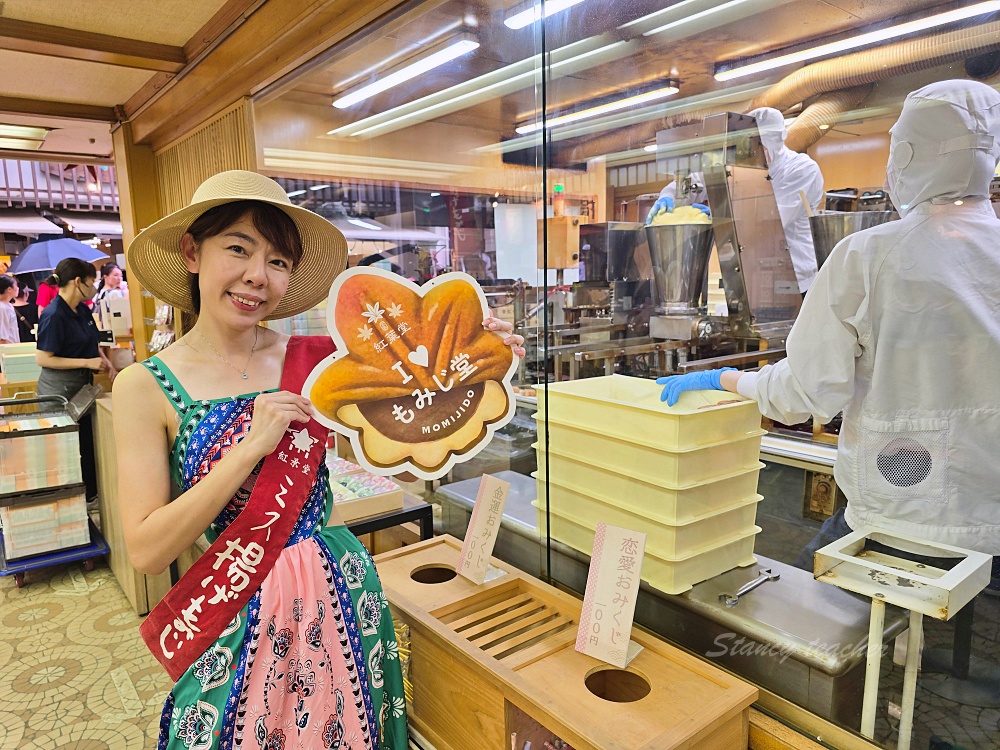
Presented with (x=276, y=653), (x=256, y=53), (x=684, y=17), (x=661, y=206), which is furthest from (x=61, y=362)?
(x=684, y=17)

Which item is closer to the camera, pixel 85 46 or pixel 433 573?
pixel 433 573

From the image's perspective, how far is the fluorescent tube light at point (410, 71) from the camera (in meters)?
2.13

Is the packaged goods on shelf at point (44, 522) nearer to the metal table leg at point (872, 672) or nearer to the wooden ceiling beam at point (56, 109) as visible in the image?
the wooden ceiling beam at point (56, 109)

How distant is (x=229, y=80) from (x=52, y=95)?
5.93ft

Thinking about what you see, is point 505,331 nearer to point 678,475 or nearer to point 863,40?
point 678,475

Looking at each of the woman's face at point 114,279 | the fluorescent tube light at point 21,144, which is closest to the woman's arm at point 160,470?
the fluorescent tube light at point 21,144

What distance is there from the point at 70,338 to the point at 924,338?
Result: 4684 millimetres

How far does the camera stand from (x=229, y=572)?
3.24 ft

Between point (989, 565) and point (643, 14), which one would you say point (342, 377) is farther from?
point (643, 14)

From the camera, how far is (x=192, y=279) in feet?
4.11

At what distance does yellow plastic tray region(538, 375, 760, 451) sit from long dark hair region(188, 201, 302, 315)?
2.09 feet

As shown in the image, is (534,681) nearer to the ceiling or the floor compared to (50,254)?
nearer to the floor

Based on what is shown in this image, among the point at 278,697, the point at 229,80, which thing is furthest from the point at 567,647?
the point at 229,80

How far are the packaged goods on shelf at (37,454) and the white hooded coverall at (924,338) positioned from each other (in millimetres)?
3414
